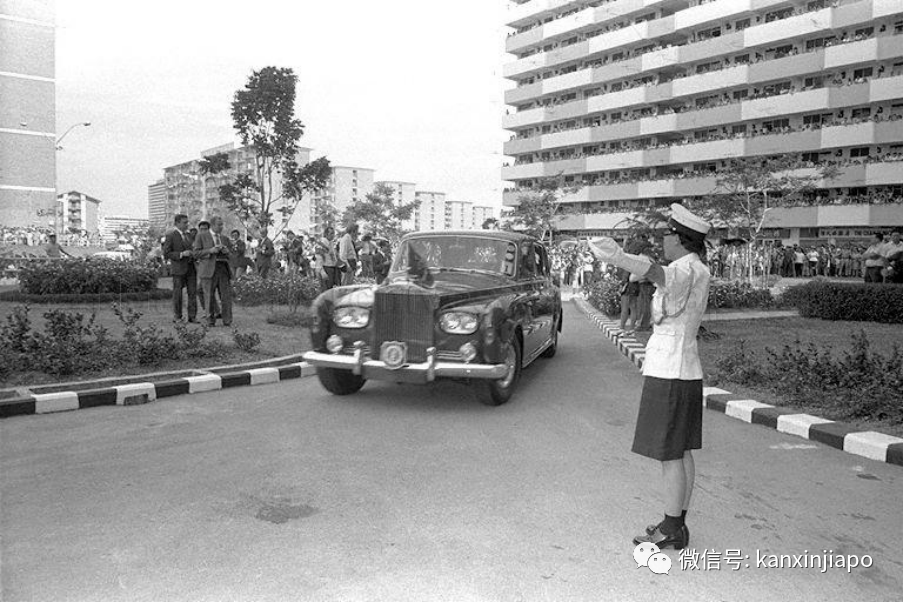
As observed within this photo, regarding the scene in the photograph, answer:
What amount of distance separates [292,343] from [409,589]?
324 inches

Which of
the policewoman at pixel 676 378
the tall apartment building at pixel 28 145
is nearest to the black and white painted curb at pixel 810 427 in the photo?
the policewoman at pixel 676 378

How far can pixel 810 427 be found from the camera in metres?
6.37

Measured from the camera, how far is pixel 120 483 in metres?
4.68

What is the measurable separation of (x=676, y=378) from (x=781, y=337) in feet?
32.6

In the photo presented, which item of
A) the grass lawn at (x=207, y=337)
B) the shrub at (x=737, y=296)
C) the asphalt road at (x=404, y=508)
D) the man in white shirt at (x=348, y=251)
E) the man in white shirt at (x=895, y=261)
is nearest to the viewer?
the asphalt road at (x=404, y=508)

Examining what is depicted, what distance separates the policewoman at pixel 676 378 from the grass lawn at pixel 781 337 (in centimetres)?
370

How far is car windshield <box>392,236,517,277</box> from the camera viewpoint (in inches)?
340

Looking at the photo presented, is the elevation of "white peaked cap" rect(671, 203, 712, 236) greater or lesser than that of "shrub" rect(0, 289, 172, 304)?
greater

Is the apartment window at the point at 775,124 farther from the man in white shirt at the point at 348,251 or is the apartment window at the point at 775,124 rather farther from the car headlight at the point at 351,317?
the car headlight at the point at 351,317

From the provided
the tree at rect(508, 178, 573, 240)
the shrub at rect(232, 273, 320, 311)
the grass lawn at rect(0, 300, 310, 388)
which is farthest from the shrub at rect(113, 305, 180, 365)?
the tree at rect(508, 178, 573, 240)

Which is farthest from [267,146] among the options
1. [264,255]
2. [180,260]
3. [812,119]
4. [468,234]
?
[812,119]

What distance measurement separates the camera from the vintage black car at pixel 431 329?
6.93m

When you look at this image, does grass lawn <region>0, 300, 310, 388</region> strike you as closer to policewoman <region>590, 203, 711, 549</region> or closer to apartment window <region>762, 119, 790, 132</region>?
policewoman <region>590, 203, 711, 549</region>

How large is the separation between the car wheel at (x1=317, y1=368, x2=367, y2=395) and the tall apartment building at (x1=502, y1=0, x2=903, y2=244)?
42429 mm
